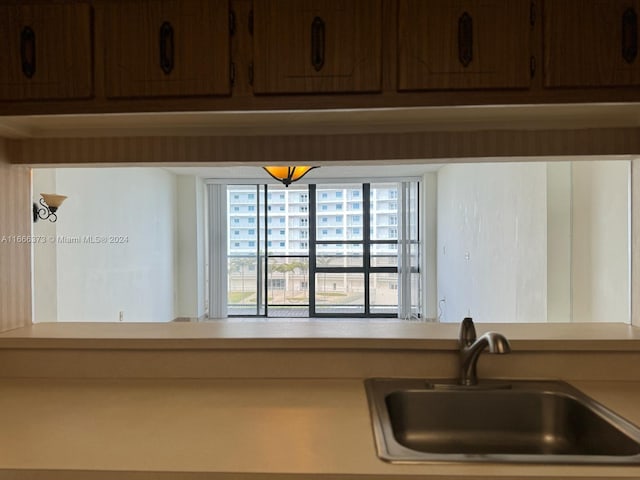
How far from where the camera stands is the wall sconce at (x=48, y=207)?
9.89 feet

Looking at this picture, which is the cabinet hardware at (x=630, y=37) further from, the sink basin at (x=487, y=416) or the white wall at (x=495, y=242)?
the white wall at (x=495, y=242)

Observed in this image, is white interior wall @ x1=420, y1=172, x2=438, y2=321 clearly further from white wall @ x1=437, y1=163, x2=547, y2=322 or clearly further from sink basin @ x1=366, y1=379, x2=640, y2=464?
sink basin @ x1=366, y1=379, x2=640, y2=464

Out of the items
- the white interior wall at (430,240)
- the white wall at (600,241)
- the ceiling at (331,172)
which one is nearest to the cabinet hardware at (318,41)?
the white wall at (600,241)

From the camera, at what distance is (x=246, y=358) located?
1.42m

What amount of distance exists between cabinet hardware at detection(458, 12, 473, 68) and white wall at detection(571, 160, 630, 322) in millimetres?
1182

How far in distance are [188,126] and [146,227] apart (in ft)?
15.0

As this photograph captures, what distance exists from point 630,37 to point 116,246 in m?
4.80

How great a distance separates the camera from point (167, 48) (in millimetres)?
1201

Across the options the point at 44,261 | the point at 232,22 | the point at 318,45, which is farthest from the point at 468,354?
the point at 44,261

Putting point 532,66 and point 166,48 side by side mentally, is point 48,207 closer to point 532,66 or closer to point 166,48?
point 166,48

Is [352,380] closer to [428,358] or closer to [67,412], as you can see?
[428,358]

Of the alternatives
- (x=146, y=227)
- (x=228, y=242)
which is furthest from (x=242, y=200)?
(x=146, y=227)

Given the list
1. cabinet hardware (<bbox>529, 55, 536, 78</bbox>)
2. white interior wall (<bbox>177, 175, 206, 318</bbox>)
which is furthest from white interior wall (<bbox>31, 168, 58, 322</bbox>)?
white interior wall (<bbox>177, 175, 206, 318</bbox>)

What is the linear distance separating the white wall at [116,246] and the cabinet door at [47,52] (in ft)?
7.69
